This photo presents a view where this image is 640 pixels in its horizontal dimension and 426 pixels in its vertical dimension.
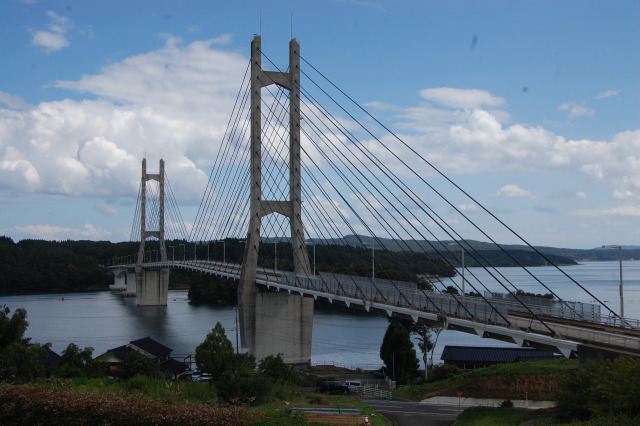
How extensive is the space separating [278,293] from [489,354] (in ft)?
40.9

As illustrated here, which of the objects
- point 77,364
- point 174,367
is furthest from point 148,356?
point 77,364

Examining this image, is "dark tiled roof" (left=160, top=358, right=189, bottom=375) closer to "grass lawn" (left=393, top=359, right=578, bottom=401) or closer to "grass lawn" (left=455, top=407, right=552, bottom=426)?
"grass lawn" (left=393, top=359, right=578, bottom=401)

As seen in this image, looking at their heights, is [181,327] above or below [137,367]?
below

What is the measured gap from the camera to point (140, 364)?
24078mm

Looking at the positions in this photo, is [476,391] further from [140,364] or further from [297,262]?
[297,262]

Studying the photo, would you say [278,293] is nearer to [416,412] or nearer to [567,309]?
[416,412]

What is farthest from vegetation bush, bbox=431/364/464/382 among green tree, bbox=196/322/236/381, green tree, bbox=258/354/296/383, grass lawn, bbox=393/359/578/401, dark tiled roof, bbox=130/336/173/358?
dark tiled roof, bbox=130/336/173/358

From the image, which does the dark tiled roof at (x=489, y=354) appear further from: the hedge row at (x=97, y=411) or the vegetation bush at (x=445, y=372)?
the hedge row at (x=97, y=411)

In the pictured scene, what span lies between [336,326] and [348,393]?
33034mm

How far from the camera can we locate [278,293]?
37.8 m

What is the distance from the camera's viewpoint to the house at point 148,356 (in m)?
30.4

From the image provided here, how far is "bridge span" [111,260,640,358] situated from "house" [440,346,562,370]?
749cm

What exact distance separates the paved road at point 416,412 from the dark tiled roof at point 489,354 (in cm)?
1298

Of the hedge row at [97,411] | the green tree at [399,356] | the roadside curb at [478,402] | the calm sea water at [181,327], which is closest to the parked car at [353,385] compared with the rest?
the roadside curb at [478,402]
